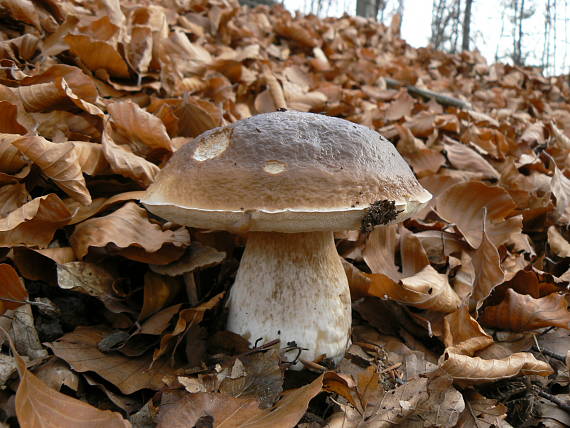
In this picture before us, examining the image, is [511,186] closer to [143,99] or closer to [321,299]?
[321,299]

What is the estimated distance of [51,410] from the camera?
830mm

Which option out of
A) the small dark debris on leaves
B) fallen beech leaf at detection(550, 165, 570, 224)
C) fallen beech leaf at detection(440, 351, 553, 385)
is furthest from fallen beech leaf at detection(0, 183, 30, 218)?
fallen beech leaf at detection(550, 165, 570, 224)

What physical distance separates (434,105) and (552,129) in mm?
1103

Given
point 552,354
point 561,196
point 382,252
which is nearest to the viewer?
point 552,354

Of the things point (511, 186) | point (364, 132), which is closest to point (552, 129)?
point (511, 186)

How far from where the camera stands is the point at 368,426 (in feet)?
3.22

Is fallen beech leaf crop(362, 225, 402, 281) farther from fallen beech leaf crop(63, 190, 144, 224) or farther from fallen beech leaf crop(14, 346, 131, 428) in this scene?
fallen beech leaf crop(14, 346, 131, 428)

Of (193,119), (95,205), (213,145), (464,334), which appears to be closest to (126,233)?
(95,205)

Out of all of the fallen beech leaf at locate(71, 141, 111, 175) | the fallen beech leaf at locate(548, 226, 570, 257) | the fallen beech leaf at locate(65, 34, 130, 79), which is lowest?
the fallen beech leaf at locate(548, 226, 570, 257)

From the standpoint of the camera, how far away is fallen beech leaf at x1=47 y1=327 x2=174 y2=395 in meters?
1.06

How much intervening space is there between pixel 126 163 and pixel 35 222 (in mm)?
335

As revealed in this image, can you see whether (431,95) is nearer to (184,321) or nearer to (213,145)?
(213,145)

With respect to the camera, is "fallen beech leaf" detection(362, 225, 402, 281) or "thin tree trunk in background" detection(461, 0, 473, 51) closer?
"fallen beech leaf" detection(362, 225, 402, 281)

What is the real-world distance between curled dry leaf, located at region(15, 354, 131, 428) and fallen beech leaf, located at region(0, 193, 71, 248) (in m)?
0.44
